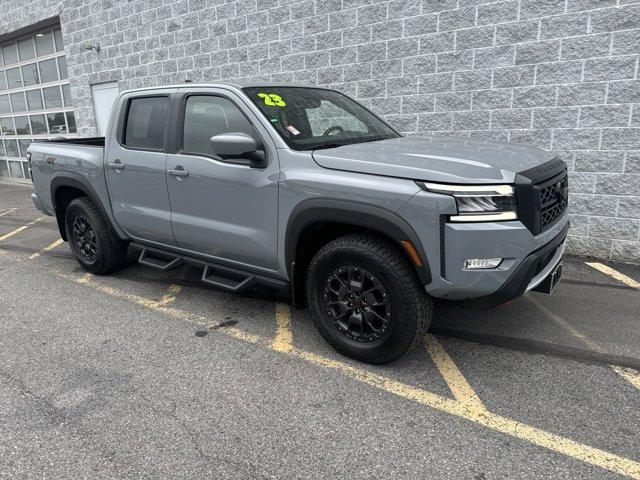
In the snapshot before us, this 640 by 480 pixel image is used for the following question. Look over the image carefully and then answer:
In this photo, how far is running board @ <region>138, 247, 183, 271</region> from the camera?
4480mm

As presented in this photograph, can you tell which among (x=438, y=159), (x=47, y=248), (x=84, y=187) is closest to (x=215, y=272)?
(x=84, y=187)

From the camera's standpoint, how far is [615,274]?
5.10 m

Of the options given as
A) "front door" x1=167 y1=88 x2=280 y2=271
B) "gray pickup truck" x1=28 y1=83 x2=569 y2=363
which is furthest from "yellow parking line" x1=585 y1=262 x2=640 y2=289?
"front door" x1=167 y1=88 x2=280 y2=271

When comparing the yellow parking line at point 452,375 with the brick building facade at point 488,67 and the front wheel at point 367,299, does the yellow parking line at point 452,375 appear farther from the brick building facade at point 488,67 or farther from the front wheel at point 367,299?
the brick building facade at point 488,67

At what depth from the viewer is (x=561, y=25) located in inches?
208

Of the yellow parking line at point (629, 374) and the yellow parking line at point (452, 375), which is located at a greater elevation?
the yellow parking line at point (452, 375)

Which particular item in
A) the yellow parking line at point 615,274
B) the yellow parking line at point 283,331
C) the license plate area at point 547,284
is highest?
Answer: the license plate area at point 547,284

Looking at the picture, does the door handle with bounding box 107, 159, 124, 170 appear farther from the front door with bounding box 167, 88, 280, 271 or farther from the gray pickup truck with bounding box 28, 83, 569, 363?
the front door with bounding box 167, 88, 280, 271

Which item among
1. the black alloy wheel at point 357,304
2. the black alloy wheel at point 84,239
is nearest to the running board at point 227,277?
the black alloy wheel at point 357,304

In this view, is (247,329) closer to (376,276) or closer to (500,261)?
(376,276)

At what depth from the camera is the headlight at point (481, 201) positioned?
8.95 feet

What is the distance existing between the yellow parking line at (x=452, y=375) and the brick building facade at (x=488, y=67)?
10.2 ft

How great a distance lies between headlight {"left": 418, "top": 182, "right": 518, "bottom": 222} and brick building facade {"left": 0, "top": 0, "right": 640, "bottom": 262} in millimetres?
3353

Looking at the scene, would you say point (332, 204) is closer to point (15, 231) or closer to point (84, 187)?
point (84, 187)
